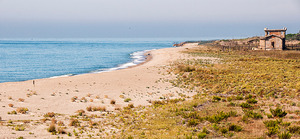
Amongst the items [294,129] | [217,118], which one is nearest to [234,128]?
[217,118]

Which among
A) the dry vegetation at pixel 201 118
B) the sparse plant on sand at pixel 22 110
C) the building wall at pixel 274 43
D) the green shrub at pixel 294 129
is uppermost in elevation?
the building wall at pixel 274 43

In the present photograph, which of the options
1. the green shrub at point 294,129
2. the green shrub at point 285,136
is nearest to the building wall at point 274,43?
the green shrub at point 294,129

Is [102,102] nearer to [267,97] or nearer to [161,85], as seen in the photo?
[161,85]

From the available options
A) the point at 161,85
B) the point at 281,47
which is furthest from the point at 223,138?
the point at 281,47

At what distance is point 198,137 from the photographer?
11.9m

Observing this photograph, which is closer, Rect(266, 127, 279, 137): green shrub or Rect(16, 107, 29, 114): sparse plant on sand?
Rect(266, 127, 279, 137): green shrub

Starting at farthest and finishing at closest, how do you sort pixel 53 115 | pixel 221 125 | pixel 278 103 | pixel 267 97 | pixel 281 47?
pixel 281 47
pixel 267 97
pixel 278 103
pixel 53 115
pixel 221 125

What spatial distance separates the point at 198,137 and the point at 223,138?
1.10 metres

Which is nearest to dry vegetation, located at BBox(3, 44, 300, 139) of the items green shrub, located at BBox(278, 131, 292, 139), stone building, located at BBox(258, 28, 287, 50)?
green shrub, located at BBox(278, 131, 292, 139)

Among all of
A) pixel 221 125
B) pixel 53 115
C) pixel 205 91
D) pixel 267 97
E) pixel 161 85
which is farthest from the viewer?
pixel 161 85

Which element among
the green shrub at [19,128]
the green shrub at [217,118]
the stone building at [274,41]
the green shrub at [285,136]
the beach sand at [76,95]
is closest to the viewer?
the green shrub at [285,136]

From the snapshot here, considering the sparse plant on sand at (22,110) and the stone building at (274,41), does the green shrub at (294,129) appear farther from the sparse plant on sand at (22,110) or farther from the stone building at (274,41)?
the stone building at (274,41)

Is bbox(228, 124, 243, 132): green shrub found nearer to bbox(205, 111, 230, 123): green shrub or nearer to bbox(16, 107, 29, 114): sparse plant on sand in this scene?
bbox(205, 111, 230, 123): green shrub

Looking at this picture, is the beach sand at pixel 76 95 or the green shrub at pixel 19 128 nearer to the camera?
the green shrub at pixel 19 128
